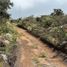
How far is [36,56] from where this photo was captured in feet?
74.9

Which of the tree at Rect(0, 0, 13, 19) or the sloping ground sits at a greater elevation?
the tree at Rect(0, 0, 13, 19)

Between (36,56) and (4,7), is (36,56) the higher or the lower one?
the lower one

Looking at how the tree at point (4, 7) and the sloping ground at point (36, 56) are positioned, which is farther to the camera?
the tree at point (4, 7)

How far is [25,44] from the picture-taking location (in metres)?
27.4

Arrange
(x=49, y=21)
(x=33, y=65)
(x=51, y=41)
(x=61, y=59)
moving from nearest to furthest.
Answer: (x=33, y=65) → (x=61, y=59) → (x=51, y=41) → (x=49, y=21)

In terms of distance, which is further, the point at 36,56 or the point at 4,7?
the point at 4,7

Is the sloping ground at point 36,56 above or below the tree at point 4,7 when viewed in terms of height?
below

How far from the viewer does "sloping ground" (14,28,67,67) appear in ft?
66.5

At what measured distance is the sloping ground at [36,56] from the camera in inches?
798

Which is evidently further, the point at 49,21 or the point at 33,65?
the point at 49,21

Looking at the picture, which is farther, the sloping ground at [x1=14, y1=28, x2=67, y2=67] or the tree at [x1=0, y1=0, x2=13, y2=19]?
the tree at [x1=0, y1=0, x2=13, y2=19]

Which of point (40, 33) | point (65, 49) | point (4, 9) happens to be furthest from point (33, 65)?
point (4, 9)

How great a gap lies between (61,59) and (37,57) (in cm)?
174

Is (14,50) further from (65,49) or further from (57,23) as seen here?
(57,23)
